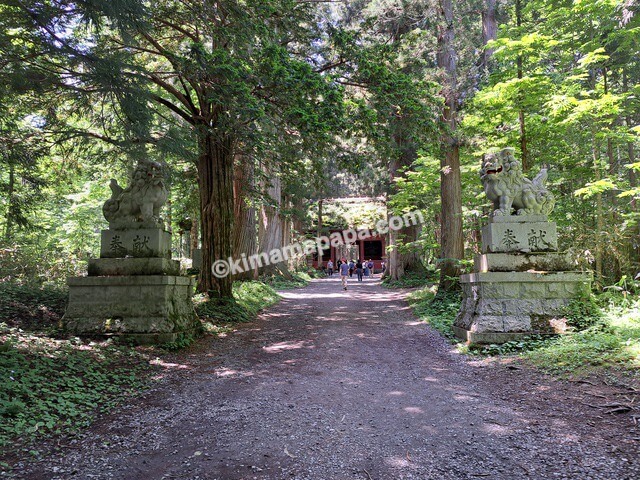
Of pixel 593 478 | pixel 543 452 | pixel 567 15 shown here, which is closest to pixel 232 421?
pixel 543 452

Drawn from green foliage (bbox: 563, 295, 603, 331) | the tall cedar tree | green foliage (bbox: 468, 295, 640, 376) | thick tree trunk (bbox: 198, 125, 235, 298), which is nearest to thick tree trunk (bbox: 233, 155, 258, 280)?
thick tree trunk (bbox: 198, 125, 235, 298)

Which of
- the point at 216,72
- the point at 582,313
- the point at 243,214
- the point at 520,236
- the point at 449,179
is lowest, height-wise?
the point at 582,313

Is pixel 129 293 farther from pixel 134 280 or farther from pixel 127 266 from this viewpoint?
pixel 127 266

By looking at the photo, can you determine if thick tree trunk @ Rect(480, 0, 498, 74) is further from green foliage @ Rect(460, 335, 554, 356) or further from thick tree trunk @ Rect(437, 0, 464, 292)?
green foliage @ Rect(460, 335, 554, 356)

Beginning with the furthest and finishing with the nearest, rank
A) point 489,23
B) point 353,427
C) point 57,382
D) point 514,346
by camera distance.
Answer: point 489,23 → point 514,346 → point 57,382 → point 353,427

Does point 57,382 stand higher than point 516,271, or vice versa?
point 516,271

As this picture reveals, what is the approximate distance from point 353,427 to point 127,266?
4.83 m

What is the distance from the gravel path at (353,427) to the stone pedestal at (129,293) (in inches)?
34.1

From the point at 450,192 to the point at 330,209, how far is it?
22.0m

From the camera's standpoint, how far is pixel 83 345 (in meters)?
5.71

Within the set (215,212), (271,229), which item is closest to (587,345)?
(215,212)

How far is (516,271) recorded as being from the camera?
6.54 metres

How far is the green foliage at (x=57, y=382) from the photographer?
339cm

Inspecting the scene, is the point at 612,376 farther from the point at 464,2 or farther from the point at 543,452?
the point at 464,2
